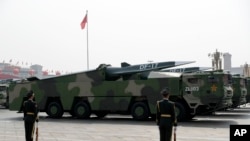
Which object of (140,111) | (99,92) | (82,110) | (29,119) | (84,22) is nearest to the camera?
(29,119)

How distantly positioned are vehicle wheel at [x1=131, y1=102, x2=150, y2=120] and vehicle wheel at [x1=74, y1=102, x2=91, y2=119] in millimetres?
2751

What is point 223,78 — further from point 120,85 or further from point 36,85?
point 36,85

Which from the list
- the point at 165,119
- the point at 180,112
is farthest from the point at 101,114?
the point at 165,119

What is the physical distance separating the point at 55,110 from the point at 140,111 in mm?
5209

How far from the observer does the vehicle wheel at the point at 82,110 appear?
850 inches

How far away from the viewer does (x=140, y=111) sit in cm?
1991

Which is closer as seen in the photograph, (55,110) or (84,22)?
(55,110)

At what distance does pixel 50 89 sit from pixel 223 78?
9.55 m

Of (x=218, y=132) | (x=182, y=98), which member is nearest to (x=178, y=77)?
(x=182, y=98)

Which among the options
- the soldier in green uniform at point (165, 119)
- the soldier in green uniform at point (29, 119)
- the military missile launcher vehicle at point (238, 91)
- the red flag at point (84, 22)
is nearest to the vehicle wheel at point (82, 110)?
the military missile launcher vehicle at point (238, 91)

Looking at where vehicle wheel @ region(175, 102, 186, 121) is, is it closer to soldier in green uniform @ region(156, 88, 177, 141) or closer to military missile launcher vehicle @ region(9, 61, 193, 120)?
military missile launcher vehicle @ region(9, 61, 193, 120)

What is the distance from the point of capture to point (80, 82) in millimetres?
21984

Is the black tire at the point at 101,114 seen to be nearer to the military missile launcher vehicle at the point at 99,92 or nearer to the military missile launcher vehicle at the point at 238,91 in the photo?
the military missile launcher vehicle at the point at 99,92

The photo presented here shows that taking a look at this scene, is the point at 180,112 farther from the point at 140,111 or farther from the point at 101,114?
the point at 101,114
